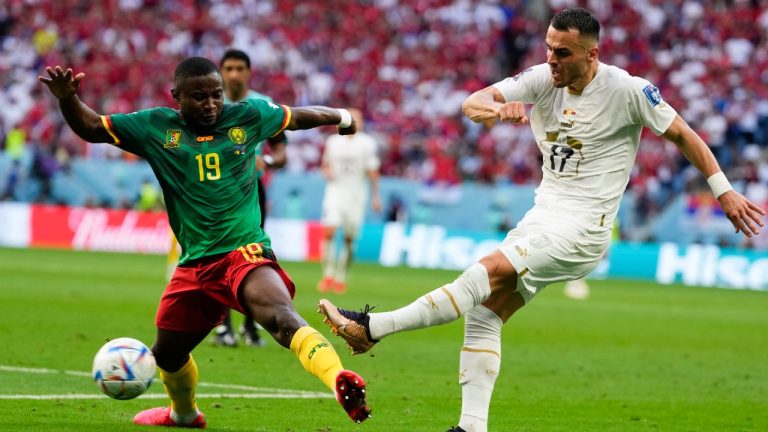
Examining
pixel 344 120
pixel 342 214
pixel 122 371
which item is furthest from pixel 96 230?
pixel 122 371

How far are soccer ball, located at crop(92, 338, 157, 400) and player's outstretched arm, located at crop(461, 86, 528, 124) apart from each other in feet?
7.14

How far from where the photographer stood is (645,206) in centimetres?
2936

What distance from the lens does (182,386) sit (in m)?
7.22

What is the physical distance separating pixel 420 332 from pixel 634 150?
8095 millimetres

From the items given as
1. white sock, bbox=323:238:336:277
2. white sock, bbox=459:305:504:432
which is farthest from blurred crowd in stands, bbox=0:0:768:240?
white sock, bbox=459:305:504:432

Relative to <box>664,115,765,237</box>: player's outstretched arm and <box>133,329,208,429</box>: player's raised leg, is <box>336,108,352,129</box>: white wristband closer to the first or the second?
<box>133,329,208,429</box>: player's raised leg

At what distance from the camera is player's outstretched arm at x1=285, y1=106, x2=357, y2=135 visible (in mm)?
7298

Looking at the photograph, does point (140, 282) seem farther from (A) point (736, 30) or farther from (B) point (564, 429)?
(A) point (736, 30)

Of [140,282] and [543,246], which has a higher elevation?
[543,246]

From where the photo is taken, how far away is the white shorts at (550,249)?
6.56m

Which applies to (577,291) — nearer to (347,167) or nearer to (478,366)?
(347,167)

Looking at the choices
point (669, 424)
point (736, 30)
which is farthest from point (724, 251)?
point (669, 424)

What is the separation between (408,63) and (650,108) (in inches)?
1166

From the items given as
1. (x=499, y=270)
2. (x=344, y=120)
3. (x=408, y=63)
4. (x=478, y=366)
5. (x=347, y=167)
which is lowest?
(x=478, y=366)
